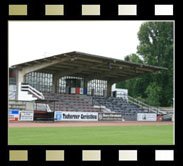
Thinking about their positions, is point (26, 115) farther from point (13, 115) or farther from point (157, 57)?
point (157, 57)

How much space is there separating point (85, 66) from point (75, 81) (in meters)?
7.72

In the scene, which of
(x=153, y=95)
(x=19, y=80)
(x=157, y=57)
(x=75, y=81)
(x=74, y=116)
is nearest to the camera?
(x=74, y=116)

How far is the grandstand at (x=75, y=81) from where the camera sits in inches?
1505

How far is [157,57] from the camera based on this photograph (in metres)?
57.7

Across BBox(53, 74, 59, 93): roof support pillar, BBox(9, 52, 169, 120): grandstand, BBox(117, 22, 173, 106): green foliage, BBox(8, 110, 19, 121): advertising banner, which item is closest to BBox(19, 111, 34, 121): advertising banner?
BBox(8, 110, 19, 121): advertising banner

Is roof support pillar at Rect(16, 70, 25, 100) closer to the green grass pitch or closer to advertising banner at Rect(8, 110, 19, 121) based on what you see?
advertising banner at Rect(8, 110, 19, 121)

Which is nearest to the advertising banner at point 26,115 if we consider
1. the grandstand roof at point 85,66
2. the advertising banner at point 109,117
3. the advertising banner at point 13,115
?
the advertising banner at point 13,115

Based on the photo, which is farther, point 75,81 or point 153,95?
point 153,95

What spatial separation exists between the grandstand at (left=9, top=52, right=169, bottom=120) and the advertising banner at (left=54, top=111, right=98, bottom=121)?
1055 mm

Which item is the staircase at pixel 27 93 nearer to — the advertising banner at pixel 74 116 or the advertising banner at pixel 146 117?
the advertising banner at pixel 74 116

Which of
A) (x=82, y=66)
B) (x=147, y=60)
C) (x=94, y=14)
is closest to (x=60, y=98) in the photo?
(x=82, y=66)

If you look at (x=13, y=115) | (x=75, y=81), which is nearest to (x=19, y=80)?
(x=13, y=115)

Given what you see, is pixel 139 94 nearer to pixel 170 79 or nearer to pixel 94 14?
pixel 170 79

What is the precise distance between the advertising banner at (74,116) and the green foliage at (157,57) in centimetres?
1930
